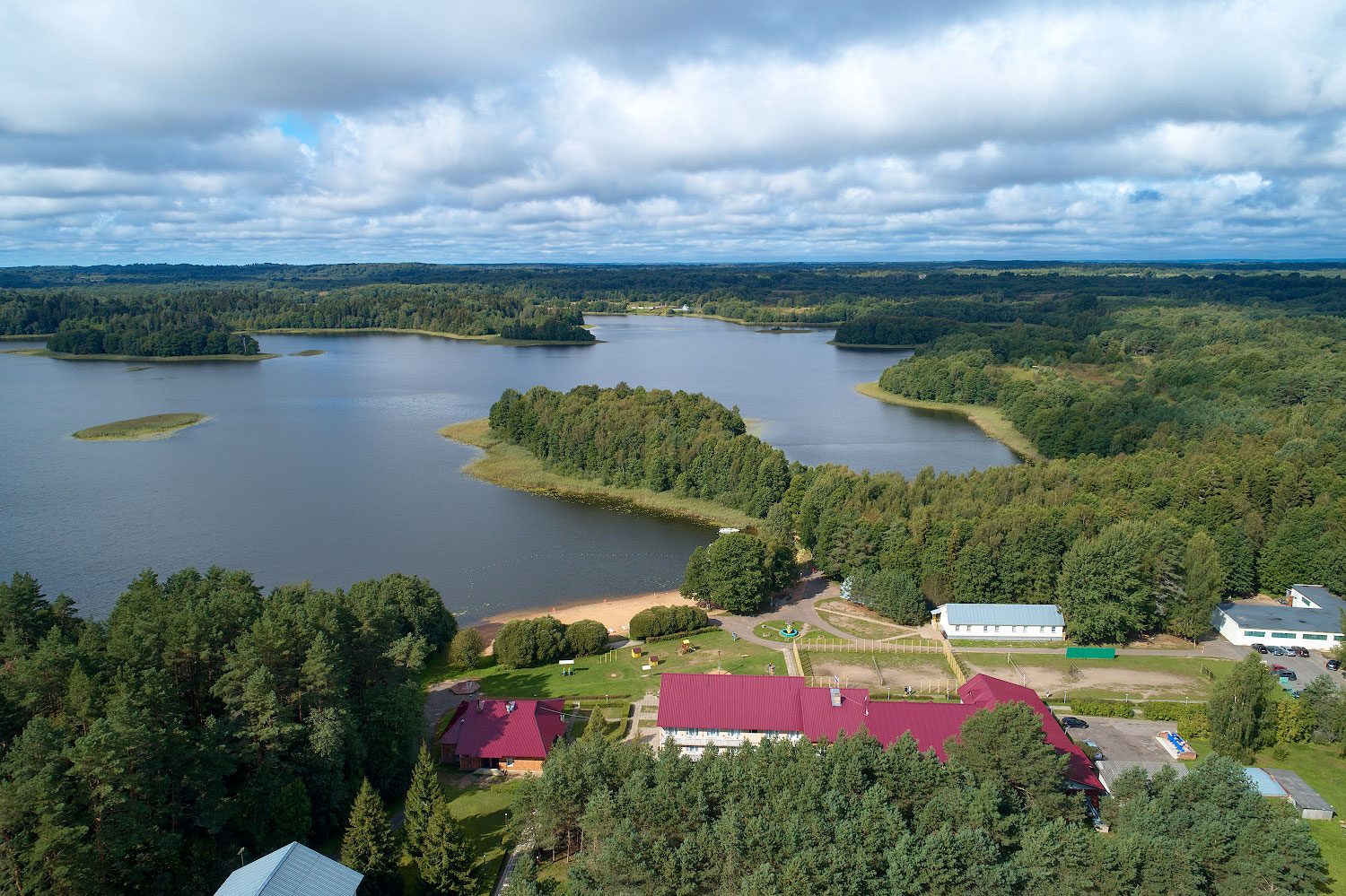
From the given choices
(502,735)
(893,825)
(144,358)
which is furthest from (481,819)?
(144,358)

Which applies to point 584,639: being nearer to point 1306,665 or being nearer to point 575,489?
point 575,489

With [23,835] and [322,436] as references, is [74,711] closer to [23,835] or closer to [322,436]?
[23,835]

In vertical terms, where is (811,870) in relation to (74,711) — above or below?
below

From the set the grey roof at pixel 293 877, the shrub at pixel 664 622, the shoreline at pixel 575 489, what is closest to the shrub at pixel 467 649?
the shrub at pixel 664 622

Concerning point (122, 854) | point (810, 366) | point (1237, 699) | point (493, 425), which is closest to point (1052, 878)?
point (1237, 699)

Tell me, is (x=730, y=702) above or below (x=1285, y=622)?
above
